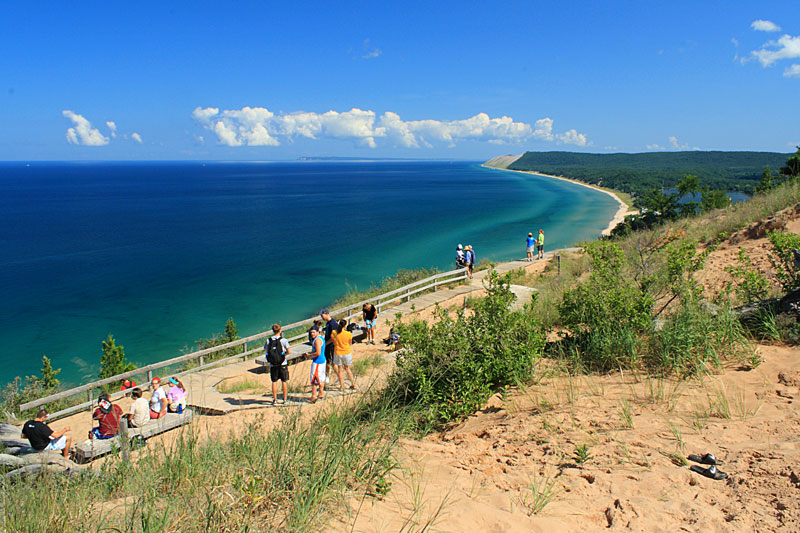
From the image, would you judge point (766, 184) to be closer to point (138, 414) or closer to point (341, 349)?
point (341, 349)

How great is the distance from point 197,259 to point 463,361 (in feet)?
137

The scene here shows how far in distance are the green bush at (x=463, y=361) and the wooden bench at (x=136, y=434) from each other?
312 cm

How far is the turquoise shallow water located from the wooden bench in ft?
47.8

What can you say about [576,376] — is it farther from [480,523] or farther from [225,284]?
[225,284]

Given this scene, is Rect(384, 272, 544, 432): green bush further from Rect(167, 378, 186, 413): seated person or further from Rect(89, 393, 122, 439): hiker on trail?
Rect(89, 393, 122, 439): hiker on trail

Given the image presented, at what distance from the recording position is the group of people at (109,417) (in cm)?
657

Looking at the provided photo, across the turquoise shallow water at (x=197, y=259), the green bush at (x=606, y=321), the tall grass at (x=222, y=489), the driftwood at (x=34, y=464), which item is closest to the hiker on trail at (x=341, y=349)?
the green bush at (x=606, y=321)

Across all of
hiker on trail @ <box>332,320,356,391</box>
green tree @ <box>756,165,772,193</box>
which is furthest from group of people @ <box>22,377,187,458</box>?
green tree @ <box>756,165,772,193</box>

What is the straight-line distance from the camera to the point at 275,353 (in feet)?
26.3

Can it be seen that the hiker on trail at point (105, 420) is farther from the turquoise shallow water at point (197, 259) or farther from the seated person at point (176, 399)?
the turquoise shallow water at point (197, 259)

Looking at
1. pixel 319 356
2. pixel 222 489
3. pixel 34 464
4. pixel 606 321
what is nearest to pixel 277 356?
pixel 319 356

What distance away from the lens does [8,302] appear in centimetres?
3000

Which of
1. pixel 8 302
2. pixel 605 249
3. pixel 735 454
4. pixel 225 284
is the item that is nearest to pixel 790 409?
pixel 735 454

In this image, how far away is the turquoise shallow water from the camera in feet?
80.9
